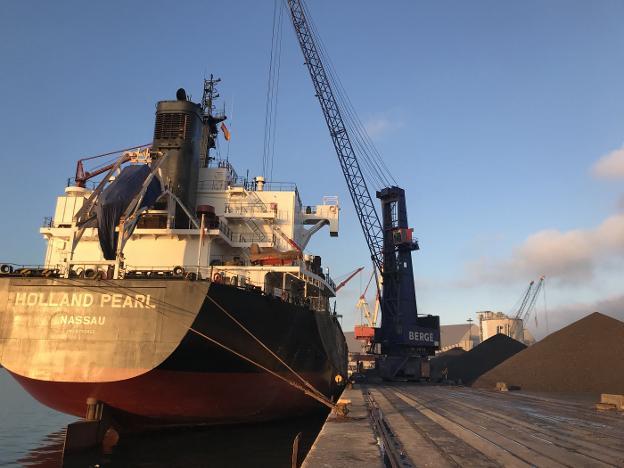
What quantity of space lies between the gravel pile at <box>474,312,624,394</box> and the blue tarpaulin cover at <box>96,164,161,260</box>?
32708 mm

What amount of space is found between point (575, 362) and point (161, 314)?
33581 mm

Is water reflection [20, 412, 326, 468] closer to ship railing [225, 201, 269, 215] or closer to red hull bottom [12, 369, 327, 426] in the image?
red hull bottom [12, 369, 327, 426]

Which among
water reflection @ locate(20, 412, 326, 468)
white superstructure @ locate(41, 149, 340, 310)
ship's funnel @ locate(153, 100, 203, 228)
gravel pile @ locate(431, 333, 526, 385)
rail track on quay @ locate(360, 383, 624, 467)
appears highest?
ship's funnel @ locate(153, 100, 203, 228)

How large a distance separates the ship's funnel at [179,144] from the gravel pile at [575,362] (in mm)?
30178

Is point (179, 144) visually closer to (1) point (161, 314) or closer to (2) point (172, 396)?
(1) point (161, 314)

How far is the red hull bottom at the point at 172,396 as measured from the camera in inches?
628

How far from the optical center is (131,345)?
1584cm

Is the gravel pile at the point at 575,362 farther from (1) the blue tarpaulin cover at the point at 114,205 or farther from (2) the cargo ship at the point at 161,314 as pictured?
(1) the blue tarpaulin cover at the point at 114,205

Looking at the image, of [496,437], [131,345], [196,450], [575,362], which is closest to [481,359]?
[575,362]

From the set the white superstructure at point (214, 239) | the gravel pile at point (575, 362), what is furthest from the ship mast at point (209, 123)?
the gravel pile at point (575, 362)

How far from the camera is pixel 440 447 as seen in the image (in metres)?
11.1

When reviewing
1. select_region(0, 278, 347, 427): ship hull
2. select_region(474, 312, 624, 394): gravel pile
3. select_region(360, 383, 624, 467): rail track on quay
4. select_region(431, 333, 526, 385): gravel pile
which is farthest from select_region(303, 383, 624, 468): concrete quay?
select_region(431, 333, 526, 385): gravel pile

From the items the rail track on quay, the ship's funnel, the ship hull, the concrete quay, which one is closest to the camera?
the concrete quay

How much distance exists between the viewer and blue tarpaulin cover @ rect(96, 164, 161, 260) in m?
18.1
